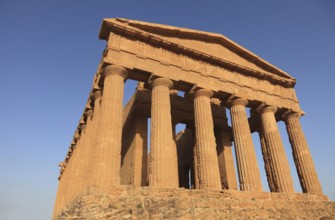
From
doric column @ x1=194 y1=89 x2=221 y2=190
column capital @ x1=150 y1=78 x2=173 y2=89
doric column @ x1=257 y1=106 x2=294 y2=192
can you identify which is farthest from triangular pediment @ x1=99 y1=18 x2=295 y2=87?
doric column @ x1=194 y1=89 x2=221 y2=190

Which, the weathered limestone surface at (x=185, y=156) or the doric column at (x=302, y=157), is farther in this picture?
the weathered limestone surface at (x=185, y=156)

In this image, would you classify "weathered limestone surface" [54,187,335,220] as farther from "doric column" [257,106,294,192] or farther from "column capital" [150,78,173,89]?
"column capital" [150,78,173,89]

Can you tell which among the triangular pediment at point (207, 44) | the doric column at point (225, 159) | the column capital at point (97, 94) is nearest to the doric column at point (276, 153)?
the triangular pediment at point (207, 44)

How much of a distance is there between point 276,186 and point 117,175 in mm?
11279

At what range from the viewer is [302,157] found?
19.0 m

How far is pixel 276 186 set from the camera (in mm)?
17453

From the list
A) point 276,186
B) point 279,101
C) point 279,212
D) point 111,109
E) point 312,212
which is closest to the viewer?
point 279,212

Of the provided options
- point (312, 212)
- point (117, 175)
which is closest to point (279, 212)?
point (312, 212)

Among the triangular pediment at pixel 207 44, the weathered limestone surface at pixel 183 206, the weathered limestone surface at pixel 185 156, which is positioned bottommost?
the weathered limestone surface at pixel 183 206

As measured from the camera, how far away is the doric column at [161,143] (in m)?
12.9

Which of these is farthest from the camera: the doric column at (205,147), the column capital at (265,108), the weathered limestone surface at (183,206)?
the column capital at (265,108)

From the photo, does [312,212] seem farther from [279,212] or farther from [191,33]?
[191,33]

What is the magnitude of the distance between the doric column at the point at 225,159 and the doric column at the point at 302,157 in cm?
488

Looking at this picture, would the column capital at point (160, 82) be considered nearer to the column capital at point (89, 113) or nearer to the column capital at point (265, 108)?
the column capital at point (89, 113)
